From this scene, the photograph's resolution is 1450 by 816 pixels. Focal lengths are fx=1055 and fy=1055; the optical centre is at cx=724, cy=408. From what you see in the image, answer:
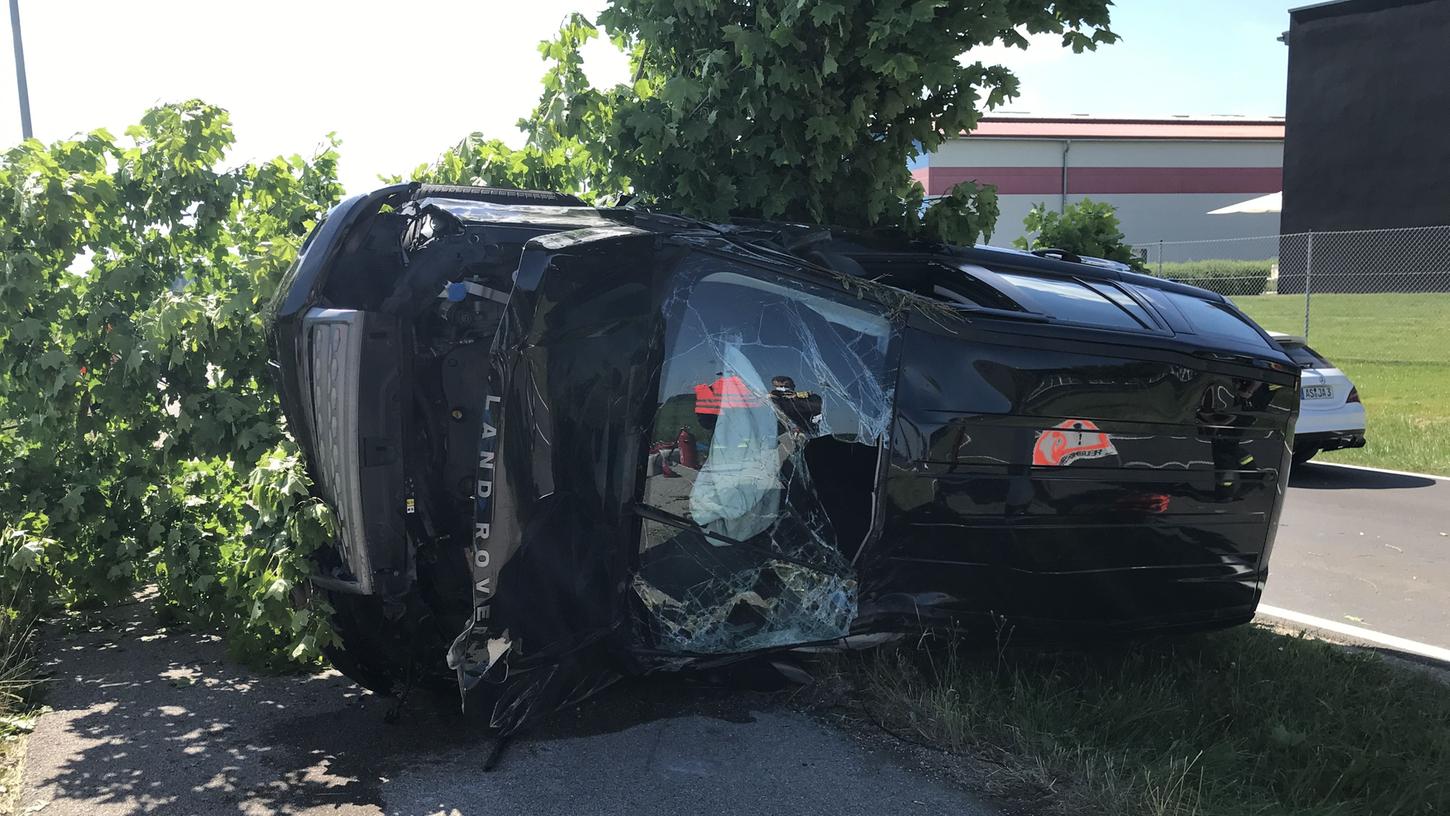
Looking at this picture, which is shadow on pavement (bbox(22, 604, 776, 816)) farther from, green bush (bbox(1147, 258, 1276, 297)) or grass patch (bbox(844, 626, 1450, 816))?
green bush (bbox(1147, 258, 1276, 297))

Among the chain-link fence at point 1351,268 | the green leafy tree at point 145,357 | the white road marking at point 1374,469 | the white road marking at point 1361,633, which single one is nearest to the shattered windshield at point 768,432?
the green leafy tree at point 145,357

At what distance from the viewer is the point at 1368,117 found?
24.1 m

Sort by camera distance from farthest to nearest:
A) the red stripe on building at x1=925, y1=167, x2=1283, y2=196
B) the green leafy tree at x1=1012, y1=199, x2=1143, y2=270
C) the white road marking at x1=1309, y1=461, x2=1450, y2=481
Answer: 1. the red stripe on building at x1=925, y1=167, x2=1283, y2=196
2. the white road marking at x1=1309, y1=461, x2=1450, y2=481
3. the green leafy tree at x1=1012, y1=199, x2=1143, y2=270

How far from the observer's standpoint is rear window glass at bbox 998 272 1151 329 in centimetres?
357

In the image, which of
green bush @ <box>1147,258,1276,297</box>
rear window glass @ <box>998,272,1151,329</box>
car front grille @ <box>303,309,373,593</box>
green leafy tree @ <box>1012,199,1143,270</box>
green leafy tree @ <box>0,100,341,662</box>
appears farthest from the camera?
green bush @ <box>1147,258,1276,297</box>

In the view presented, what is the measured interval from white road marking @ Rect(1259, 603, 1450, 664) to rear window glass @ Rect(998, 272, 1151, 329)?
2322mm

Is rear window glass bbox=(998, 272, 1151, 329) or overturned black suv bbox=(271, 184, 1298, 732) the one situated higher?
rear window glass bbox=(998, 272, 1151, 329)

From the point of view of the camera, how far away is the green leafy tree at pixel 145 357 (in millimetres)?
4254

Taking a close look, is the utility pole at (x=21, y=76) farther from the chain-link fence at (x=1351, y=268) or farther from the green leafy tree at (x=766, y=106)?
the chain-link fence at (x=1351, y=268)

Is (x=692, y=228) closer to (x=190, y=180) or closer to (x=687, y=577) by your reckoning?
(x=687, y=577)

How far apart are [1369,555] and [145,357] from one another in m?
6.75

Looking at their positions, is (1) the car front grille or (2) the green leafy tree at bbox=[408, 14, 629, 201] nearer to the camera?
(1) the car front grille

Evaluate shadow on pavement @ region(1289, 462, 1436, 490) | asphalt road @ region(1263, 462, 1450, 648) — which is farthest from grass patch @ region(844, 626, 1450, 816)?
shadow on pavement @ region(1289, 462, 1436, 490)

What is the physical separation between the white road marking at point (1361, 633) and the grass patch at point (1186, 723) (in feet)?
1.32
